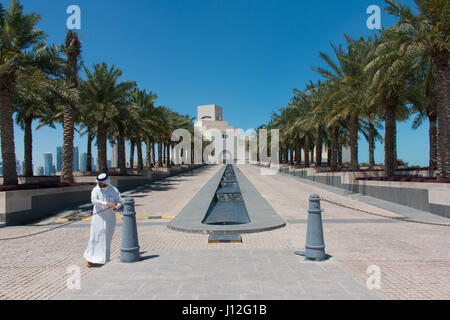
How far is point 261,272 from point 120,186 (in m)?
18.7

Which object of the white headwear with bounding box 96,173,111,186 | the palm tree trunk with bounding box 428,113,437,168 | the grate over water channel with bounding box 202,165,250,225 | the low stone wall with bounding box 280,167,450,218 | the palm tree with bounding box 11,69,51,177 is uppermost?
the palm tree with bounding box 11,69,51,177

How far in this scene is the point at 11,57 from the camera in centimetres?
1275

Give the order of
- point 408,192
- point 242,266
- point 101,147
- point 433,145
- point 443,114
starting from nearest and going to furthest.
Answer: point 242,266 → point 443,114 → point 408,192 → point 433,145 → point 101,147

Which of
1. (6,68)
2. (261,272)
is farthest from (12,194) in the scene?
(261,272)

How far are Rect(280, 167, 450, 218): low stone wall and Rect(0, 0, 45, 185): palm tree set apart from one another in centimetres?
1613

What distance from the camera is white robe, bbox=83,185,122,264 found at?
595 centimetres

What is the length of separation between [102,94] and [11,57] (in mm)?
9496

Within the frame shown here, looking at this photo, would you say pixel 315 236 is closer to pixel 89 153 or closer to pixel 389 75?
pixel 389 75

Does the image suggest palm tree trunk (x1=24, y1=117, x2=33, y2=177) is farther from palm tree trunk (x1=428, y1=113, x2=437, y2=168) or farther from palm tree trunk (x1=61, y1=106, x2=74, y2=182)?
palm tree trunk (x1=428, y1=113, x2=437, y2=168)

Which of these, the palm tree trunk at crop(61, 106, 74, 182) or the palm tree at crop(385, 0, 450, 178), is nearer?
the palm tree at crop(385, 0, 450, 178)

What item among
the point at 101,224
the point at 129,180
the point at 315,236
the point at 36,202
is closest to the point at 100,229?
the point at 101,224

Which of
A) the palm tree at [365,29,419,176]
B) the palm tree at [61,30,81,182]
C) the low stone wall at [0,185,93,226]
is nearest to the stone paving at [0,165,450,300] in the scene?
the low stone wall at [0,185,93,226]

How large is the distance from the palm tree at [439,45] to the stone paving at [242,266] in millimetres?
4656
